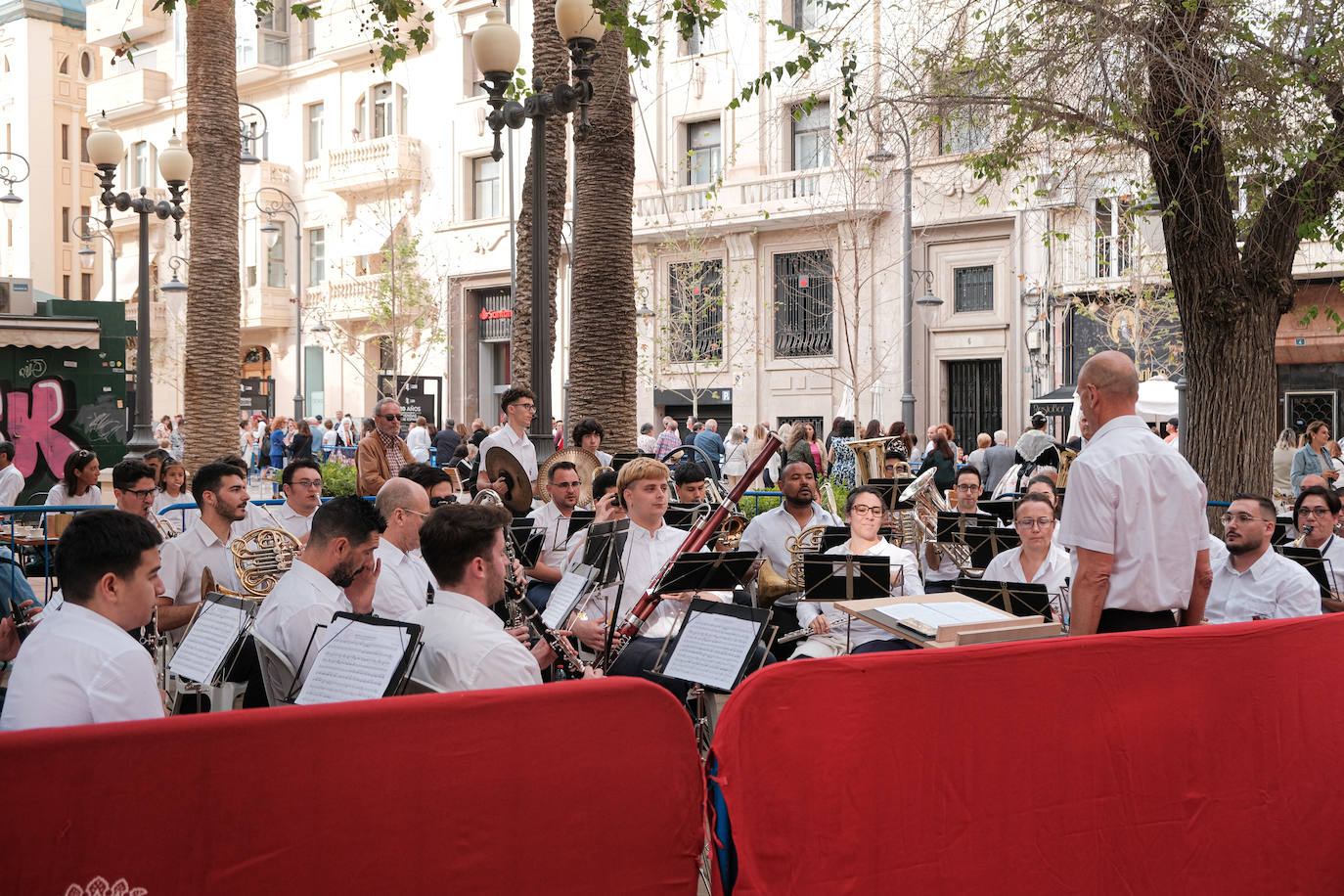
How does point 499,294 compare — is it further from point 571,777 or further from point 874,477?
point 571,777

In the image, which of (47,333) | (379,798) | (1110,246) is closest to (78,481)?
(47,333)

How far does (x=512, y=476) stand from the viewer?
992 cm

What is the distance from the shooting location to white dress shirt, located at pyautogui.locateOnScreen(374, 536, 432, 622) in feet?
21.1

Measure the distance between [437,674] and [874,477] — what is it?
9767 mm

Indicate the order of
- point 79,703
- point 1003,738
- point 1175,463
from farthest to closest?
1. point 1175,463
2. point 1003,738
3. point 79,703

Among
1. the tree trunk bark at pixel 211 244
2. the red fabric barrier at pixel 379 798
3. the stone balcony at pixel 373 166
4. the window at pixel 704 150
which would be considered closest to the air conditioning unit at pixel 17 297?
the tree trunk bark at pixel 211 244

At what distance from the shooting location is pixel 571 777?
3764mm

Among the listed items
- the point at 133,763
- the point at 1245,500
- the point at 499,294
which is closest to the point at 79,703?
the point at 133,763

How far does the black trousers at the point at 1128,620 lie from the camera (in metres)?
5.25

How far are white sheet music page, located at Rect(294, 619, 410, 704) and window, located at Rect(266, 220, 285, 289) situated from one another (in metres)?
44.2

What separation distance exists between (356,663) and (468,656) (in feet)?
1.25

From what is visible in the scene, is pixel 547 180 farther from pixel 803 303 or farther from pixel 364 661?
pixel 803 303

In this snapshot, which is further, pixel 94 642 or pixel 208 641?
pixel 208 641

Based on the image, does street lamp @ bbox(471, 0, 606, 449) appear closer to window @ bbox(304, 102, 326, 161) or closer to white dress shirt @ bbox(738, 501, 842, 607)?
white dress shirt @ bbox(738, 501, 842, 607)
